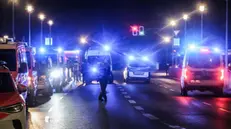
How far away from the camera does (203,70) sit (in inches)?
1024

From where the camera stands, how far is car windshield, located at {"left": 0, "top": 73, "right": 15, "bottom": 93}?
11.2m

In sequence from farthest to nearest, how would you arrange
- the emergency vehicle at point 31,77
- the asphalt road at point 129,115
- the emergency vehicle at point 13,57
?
the emergency vehicle at point 31,77 → the emergency vehicle at point 13,57 → the asphalt road at point 129,115

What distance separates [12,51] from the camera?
18.4 meters

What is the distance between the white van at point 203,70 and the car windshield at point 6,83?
51.2ft

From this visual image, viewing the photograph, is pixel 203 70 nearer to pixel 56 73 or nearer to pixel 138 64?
pixel 56 73

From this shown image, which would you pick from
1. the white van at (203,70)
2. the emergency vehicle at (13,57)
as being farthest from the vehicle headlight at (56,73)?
the emergency vehicle at (13,57)

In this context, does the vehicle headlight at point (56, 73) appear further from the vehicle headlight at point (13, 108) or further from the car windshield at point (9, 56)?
the vehicle headlight at point (13, 108)

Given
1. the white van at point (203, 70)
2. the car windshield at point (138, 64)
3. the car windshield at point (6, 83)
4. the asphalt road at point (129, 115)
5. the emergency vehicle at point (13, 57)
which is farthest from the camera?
the car windshield at point (138, 64)

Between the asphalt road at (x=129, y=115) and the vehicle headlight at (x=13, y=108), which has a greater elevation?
the vehicle headlight at (x=13, y=108)

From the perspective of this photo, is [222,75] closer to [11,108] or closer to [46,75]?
[46,75]

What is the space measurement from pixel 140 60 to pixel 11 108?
30390mm

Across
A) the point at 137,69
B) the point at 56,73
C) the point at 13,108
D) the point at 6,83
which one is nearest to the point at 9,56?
the point at 6,83

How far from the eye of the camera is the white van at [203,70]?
26.0 meters

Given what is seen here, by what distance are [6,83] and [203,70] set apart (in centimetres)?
1612
